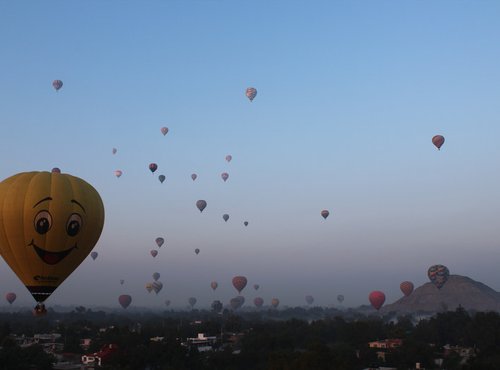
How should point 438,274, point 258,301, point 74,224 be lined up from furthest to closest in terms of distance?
point 258,301 < point 438,274 < point 74,224

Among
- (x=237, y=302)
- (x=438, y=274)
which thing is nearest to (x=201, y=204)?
(x=438, y=274)

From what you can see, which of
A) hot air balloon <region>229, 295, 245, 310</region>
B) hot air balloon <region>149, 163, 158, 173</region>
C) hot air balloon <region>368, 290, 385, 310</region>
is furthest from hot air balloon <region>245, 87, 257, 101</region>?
hot air balloon <region>229, 295, 245, 310</region>

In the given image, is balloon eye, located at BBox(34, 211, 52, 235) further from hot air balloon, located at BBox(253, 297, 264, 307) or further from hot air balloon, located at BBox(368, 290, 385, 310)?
hot air balloon, located at BBox(253, 297, 264, 307)

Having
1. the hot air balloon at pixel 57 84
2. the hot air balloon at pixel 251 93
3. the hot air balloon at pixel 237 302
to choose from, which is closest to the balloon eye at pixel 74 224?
the hot air balloon at pixel 57 84

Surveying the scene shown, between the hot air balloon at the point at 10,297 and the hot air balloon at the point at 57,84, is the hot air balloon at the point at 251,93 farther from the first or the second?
the hot air balloon at the point at 10,297

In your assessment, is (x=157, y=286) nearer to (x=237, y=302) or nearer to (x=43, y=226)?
(x=237, y=302)

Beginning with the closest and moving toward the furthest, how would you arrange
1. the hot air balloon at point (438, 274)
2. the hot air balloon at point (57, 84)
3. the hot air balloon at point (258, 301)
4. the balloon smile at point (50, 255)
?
1. the balloon smile at point (50, 255)
2. the hot air balloon at point (57, 84)
3. the hot air balloon at point (438, 274)
4. the hot air balloon at point (258, 301)

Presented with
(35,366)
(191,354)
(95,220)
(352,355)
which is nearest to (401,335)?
(352,355)
